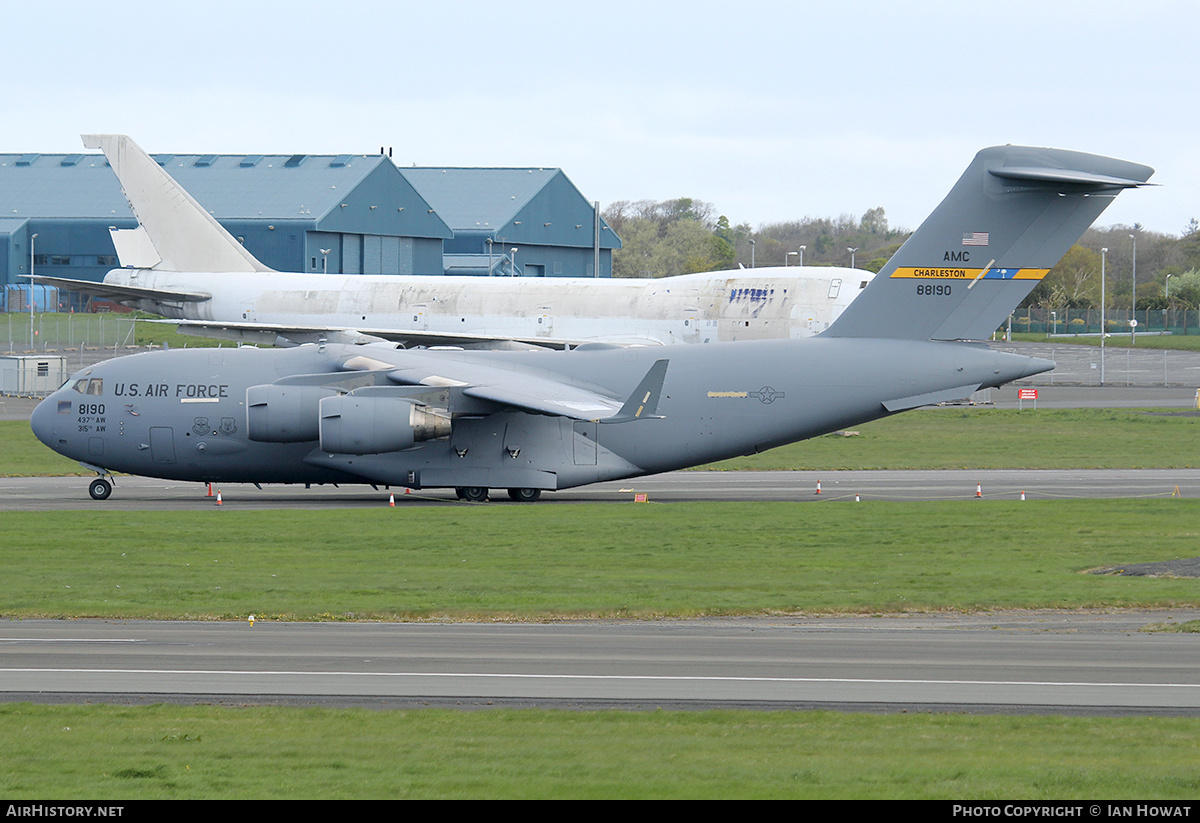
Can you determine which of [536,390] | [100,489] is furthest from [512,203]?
[536,390]

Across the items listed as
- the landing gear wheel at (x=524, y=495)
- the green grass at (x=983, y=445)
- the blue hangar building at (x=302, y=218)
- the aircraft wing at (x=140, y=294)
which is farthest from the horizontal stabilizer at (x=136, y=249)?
Result: the blue hangar building at (x=302, y=218)

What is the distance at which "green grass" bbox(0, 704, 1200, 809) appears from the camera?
34.6ft

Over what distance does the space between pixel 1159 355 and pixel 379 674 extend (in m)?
A: 99.6

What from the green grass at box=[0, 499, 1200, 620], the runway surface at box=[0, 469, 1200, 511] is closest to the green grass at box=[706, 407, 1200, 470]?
the runway surface at box=[0, 469, 1200, 511]

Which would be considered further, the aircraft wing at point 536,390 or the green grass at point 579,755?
the aircraft wing at point 536,390

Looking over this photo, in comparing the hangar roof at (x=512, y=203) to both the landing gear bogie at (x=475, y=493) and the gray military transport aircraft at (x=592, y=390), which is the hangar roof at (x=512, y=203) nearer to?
the gray military transport aircraft at (x=592, y=390)

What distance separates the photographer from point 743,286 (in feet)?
165

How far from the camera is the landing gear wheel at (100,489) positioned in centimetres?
3472

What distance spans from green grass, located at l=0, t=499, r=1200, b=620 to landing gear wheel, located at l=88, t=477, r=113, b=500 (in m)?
4.26

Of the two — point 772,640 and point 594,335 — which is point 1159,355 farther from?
point 772,640

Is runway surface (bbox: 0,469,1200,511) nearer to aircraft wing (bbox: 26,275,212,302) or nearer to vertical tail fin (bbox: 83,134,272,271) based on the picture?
aircraft wing (bbox: 26,275,212,302)

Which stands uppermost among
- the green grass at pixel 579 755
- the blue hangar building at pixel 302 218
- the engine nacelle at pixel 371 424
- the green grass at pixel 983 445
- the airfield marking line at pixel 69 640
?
the blue hangar building at pixel 302 218

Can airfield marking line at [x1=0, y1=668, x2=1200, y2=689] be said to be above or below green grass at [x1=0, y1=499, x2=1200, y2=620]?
below

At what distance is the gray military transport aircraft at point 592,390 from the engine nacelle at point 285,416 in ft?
0.13
